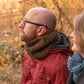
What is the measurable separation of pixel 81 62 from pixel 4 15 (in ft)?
20.1

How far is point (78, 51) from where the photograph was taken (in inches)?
44.5

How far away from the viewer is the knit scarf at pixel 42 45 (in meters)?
1.59

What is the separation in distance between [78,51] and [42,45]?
0.53 meters

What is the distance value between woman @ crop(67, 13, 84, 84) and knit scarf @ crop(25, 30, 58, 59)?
423 mm

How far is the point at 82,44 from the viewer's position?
3.54ft

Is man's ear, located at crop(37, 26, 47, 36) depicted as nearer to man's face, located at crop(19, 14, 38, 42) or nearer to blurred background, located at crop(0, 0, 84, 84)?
man's face, located at crop(19, 14, 38, 42)

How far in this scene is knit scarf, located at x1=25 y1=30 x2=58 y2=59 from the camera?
159 cm

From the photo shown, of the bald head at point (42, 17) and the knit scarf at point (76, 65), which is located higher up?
the bald head at point (42, 17)

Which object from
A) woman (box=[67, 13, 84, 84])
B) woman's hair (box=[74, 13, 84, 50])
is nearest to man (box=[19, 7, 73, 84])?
woman (box=[67, 13, 84, 84])

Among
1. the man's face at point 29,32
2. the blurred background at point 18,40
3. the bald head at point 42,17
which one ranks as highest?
the bald head at point 42,17

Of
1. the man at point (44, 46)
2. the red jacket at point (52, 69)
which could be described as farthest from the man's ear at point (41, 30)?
the red jacket at point (52, 69)

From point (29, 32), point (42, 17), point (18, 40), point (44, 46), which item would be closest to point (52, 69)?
point (44, 46)

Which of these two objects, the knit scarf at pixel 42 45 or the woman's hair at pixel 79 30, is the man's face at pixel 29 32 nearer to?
the knit scarf at pixel 42 45

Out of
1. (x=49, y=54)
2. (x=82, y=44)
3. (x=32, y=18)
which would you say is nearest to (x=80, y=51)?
(x=82, y=44)
